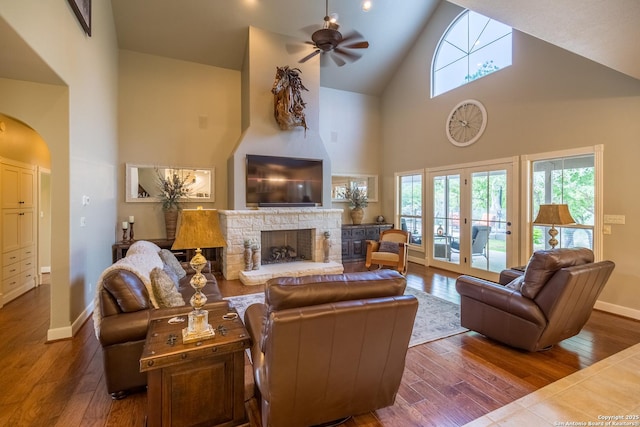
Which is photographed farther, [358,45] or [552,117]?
[358,45]

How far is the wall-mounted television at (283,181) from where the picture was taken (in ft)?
18.4

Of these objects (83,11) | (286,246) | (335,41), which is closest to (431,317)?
(286,246)

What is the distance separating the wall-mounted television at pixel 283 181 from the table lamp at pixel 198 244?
148 inches

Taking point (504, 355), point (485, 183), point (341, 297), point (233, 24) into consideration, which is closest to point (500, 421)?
point (504, 355)

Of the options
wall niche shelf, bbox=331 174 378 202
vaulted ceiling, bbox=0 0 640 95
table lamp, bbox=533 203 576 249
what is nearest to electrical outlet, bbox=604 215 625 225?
table lamp, bbox=533 203 576 249

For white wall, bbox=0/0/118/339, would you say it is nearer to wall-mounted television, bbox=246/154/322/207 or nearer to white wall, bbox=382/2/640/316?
wall-mounted television, bbox=246/154/322/207

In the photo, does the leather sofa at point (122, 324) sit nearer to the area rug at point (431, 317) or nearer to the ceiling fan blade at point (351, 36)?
the area rug at point (431, 317)

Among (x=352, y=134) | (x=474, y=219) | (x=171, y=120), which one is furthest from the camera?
(x=352, y=134)

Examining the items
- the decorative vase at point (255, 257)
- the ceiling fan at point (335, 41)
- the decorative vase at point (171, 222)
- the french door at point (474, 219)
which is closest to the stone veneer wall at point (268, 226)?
the decorative vase at point (255, 257)

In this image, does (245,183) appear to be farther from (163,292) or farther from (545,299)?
(545,299)

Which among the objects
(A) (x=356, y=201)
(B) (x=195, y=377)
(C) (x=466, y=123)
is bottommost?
(B) (x=195, y=377)

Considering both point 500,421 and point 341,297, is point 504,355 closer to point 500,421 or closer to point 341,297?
point 500,421

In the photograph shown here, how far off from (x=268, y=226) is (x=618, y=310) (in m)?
5.27

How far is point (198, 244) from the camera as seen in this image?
1.83 metres
